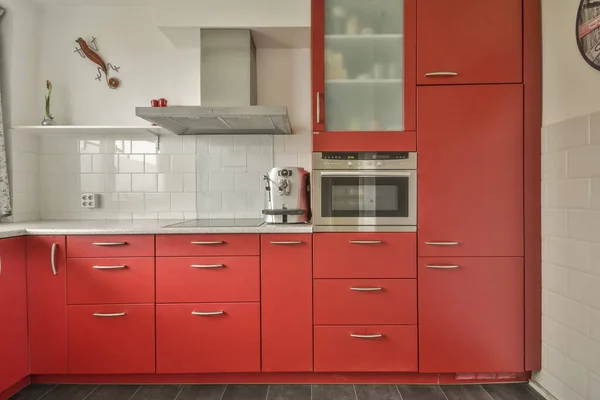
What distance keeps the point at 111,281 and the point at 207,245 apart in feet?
1.80

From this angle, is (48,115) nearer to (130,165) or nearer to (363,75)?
(130,165)

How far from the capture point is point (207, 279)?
6.33 feet

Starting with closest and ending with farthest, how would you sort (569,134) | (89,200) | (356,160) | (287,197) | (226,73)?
(569,134) → (356,160) → (287,197) → (226,73) → (89,200)

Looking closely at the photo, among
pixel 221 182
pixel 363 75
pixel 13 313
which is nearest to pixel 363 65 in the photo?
pixel 363 75

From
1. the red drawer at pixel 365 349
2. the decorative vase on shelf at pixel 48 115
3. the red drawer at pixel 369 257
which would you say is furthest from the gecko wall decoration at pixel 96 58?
the red drawer at pixel 365 349

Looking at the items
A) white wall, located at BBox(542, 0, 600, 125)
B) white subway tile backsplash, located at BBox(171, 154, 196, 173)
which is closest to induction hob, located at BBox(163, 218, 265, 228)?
white subway tile backsplash, located at BBox(171, 154, 196, 173)

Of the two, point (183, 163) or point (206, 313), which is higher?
point (183, 163)

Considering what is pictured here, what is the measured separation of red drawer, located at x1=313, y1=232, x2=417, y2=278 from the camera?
1.93 meters

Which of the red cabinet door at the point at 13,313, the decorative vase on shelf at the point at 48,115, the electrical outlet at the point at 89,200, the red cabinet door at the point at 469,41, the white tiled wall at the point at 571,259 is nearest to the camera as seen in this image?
the white tiled wall at the point at 571,259

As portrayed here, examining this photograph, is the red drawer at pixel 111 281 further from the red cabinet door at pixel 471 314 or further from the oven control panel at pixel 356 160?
the red cabinet door at pixel 471 314

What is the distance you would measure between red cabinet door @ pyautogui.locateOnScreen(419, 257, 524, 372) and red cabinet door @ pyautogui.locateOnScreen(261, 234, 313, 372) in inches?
24.2

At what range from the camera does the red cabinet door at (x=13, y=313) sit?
1.78m

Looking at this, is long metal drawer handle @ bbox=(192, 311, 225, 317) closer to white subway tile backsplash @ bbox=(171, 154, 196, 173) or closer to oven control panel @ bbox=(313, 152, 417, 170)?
oven control panel @ bbox=(313, 152, 417, 170)

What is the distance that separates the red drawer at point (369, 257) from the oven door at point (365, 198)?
0.10 meters
